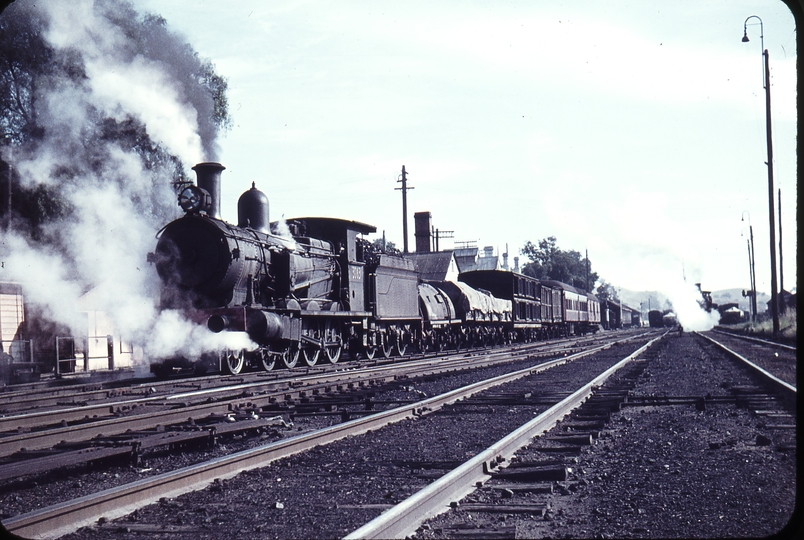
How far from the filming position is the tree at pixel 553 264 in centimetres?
10500

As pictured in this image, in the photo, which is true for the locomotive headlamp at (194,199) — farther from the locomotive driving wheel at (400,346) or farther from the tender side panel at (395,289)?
the locomotive driving wheel at (400,346)

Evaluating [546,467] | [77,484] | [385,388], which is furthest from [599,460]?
[385,388]

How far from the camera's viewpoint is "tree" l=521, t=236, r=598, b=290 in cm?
10500

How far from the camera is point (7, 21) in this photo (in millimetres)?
20172

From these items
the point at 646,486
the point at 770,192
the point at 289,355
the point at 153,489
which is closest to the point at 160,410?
the point at 153,489

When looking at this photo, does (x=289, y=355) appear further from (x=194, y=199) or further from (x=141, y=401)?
(x=141, y=401)

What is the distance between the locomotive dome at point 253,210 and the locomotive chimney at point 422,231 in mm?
33949

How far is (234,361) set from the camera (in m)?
13.9

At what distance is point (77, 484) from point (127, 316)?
8283 mm

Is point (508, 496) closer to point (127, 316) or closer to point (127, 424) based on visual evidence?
point (127, 424)

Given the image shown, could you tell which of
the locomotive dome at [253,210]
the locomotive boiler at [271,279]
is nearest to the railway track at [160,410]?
the locomotive boiler at [271,279]

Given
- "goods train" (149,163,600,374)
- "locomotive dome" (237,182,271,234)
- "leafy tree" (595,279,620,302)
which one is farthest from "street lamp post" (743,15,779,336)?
"leafy tree" (595,279,620,302)

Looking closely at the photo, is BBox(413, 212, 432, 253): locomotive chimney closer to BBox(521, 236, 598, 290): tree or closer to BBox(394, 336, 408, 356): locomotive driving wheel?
BBox(394, 336, 408, 356): locomotive driving wheel

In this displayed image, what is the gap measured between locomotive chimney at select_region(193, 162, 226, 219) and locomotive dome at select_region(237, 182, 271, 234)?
4.45 ft
